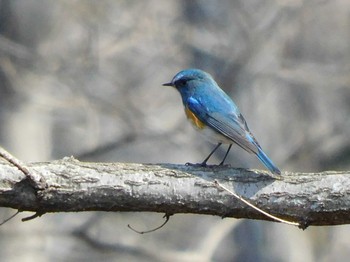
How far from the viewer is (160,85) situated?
43.7 feet

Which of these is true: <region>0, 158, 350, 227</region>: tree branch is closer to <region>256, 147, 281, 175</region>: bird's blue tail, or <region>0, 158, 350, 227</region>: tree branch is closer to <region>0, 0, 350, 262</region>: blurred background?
<region>256, 147, 281, 175</region>: bird's blue tail

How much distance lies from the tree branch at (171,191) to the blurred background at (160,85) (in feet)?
22.4

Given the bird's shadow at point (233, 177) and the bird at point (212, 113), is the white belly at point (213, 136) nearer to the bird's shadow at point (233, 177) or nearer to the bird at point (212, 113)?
the bird at point (212, 113)

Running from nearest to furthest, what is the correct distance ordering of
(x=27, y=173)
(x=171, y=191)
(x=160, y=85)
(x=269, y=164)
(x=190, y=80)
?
1. (x=27, y=173)
2. (x=171, y=191)
3. (x=269, y=164)
4. (x=190, y=80)
5. (x=160, y=85)

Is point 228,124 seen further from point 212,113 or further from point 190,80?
point 190,80

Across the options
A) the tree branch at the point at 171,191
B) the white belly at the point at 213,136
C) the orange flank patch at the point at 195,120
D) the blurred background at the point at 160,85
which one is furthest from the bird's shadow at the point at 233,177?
the blurred background at the point at 160,85

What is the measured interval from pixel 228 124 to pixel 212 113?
0.63 feet

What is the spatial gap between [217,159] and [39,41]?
299 centimetres

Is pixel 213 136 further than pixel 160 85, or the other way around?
pixel 160 85

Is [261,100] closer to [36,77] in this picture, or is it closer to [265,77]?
[265,77]

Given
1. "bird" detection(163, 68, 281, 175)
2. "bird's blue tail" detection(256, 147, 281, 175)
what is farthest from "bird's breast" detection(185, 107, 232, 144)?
"bird's blue tail" detection(256, 147, 281, 175)

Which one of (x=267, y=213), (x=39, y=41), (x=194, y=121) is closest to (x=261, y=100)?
(x=39, y=41)

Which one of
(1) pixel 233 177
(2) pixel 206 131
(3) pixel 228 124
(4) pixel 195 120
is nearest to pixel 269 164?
(1) pixel 233 177

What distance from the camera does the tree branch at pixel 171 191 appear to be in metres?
4.73
